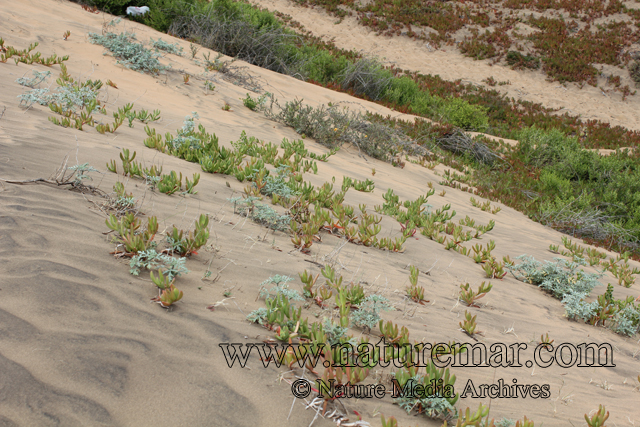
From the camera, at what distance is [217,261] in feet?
9.70

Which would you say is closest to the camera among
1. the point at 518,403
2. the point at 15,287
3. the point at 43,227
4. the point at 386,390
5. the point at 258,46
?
the point at 15,287

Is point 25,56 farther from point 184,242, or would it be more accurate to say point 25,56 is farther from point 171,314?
point 171,314

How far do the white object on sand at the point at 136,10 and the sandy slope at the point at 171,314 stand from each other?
27.8 feet

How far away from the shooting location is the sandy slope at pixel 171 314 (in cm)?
164

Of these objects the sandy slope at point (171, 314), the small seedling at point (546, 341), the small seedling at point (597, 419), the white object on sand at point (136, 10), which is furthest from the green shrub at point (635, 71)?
the small seedling at point (597, 419)

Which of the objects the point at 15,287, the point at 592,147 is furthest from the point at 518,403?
the point at 592,147

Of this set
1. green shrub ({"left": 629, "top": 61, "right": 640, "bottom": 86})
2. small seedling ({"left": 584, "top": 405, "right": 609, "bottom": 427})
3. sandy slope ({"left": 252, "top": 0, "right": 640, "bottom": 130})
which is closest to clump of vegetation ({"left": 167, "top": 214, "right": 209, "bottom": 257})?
small seedling ({"left": 584, "top": 405, "right": 609, "bottom": 427})

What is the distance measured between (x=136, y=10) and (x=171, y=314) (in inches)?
535

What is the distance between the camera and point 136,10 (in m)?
12.6

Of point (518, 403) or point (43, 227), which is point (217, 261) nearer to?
point (43, 227)

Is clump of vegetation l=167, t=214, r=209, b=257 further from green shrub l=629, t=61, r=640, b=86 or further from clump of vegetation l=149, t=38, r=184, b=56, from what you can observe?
green shrub l=629, t=61, r=640, b=86

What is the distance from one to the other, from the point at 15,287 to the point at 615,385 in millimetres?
3884

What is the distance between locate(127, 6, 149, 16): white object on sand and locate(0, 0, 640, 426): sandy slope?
27.8ft

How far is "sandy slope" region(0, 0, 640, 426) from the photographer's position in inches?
64.4
